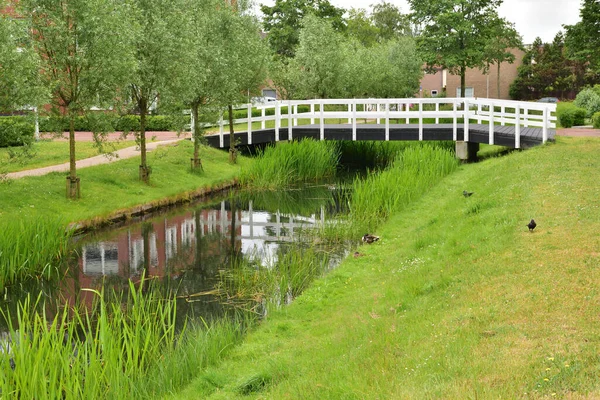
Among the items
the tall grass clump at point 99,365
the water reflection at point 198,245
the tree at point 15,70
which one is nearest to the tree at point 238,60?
the water reflection at point 198,245

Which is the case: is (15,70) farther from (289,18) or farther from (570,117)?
(289,18)

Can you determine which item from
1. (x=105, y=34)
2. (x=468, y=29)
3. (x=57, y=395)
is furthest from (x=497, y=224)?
(x=468, y=29)

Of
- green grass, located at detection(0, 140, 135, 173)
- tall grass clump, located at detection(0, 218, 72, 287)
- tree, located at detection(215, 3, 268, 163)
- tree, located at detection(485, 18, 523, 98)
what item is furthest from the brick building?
tall grass clump, located at detection(0, 218, 72, 287)

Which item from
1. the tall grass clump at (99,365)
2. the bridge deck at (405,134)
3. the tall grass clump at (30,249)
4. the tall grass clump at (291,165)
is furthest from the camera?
the tall grass clump at (291,165)

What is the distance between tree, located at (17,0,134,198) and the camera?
2006 cm

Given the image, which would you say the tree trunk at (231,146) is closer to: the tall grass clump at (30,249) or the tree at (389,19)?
the tall grass clump at (30,249)

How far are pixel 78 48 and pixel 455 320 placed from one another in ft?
49.7

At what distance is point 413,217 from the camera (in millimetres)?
19547

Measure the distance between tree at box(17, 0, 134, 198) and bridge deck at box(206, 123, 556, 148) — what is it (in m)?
12.7

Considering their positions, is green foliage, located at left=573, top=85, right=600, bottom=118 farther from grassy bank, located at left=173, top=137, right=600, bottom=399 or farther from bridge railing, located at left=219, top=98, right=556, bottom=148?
grassy bank, located at left=173, top=137, right=600, bottom=399

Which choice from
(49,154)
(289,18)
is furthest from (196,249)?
(289,18)

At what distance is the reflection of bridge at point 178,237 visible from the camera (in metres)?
16.8

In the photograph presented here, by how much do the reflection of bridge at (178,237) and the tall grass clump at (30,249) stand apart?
2.36ft

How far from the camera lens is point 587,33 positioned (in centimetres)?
2820
